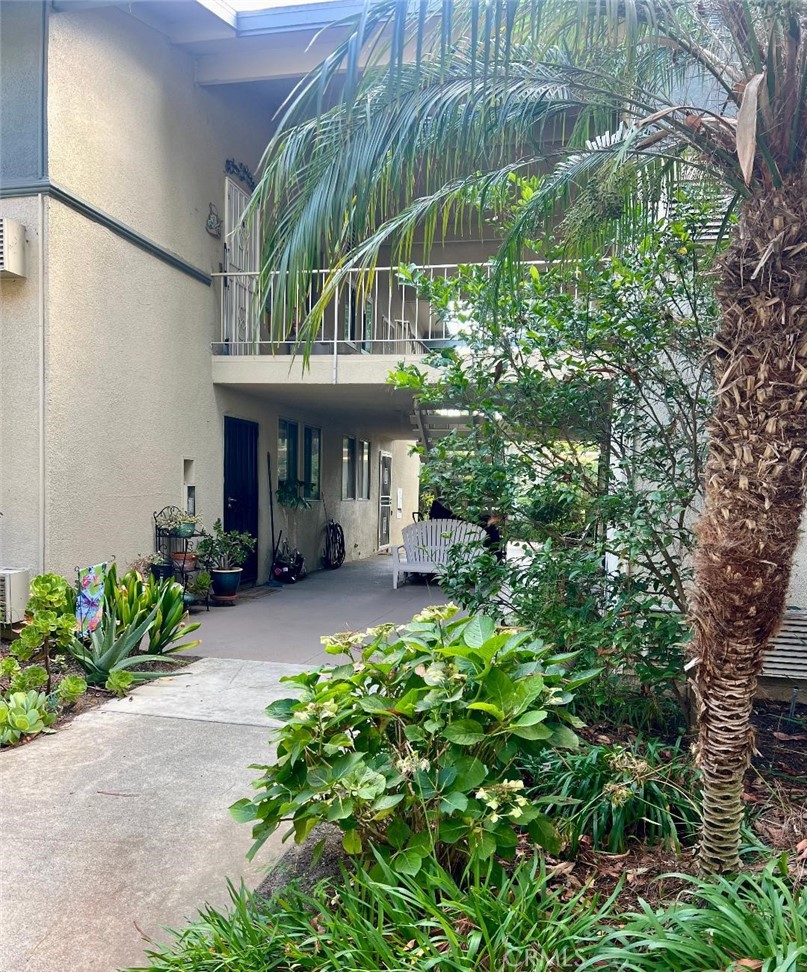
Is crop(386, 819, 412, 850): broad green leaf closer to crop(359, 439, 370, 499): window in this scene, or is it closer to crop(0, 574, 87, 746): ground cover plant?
crop(0, 574, 87, 746): ground cover plant

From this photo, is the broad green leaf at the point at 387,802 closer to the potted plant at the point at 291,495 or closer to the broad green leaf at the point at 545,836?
the broad green leaf at the point at 545,836

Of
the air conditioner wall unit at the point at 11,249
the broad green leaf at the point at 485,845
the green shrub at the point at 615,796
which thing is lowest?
the green shrub at the point at 615,796

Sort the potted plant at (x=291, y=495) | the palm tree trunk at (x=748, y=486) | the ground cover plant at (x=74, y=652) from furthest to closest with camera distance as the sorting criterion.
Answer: the potted plant at (x=291, y=495), the ground cover plant at (x=74, y=652), the palm tree trunk at (x=748, y=486)

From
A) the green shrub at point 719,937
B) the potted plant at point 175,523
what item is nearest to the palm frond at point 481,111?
the green shrub at point 719,937

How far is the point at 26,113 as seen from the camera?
237 inches

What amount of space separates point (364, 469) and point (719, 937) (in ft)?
45.6

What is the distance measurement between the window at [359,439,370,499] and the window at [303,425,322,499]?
2.78 m

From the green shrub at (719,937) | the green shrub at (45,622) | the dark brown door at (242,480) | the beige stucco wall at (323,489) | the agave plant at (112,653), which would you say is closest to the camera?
the green shrub at (719,937)

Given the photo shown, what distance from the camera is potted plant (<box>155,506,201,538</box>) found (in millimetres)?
7590

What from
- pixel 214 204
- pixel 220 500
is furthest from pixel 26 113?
pixel 220 500

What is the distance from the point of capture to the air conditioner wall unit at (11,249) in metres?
5.81

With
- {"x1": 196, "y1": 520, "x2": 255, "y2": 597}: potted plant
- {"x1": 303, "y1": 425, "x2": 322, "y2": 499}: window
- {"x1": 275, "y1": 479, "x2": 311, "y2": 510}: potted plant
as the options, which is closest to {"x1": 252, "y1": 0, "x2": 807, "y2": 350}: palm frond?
{"x1": 196, "y1": 520, "x2": 255, "y2": 597}: potted plant

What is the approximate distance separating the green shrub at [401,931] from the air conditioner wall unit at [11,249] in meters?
5.63

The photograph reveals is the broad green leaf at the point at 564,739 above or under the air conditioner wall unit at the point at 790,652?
above
